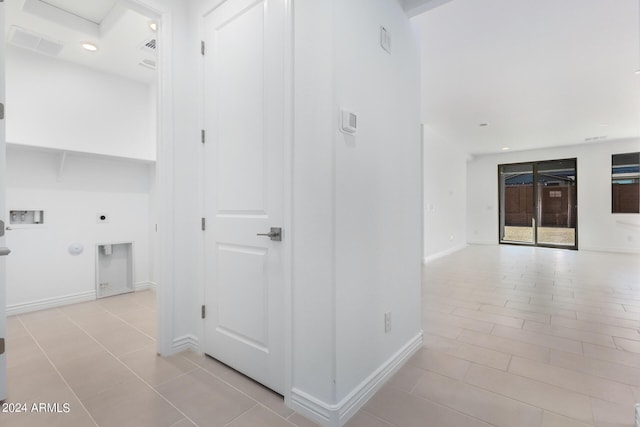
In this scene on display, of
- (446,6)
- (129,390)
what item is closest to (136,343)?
(129,390)

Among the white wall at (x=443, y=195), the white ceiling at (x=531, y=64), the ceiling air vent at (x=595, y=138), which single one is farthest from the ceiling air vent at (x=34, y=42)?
the ceiling air vent at (x=595, y=138)

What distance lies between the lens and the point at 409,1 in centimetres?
214

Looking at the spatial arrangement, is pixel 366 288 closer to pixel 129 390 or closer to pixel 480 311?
pixel 129 390

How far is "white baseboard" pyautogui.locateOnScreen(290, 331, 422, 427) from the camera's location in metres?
1.49

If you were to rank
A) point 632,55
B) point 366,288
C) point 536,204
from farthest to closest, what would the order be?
point 536,204
point 632,55
point 366,288

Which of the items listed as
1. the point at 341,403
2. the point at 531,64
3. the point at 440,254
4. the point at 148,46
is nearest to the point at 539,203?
the point at 440,254

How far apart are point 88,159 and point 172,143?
2.06 m

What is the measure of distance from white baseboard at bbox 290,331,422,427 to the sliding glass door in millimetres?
8679

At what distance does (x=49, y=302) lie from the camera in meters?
3.27

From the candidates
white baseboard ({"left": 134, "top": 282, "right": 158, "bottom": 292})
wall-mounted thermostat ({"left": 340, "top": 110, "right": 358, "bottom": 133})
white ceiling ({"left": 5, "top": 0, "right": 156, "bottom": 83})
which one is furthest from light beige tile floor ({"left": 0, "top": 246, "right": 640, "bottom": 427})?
white ceiling ({"left": 5, "top": 0, "right": 156, "bottom": 83})

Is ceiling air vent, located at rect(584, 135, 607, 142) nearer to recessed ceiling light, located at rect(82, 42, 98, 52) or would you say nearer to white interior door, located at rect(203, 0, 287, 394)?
white interior door, located at rect(203, 0, 287, 394)

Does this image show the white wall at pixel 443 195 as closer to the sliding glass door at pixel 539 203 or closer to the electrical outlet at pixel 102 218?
the sliding glass door at pixel 539 203

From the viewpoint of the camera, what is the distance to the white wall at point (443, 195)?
6363 mm

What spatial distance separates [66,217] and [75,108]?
118cm
